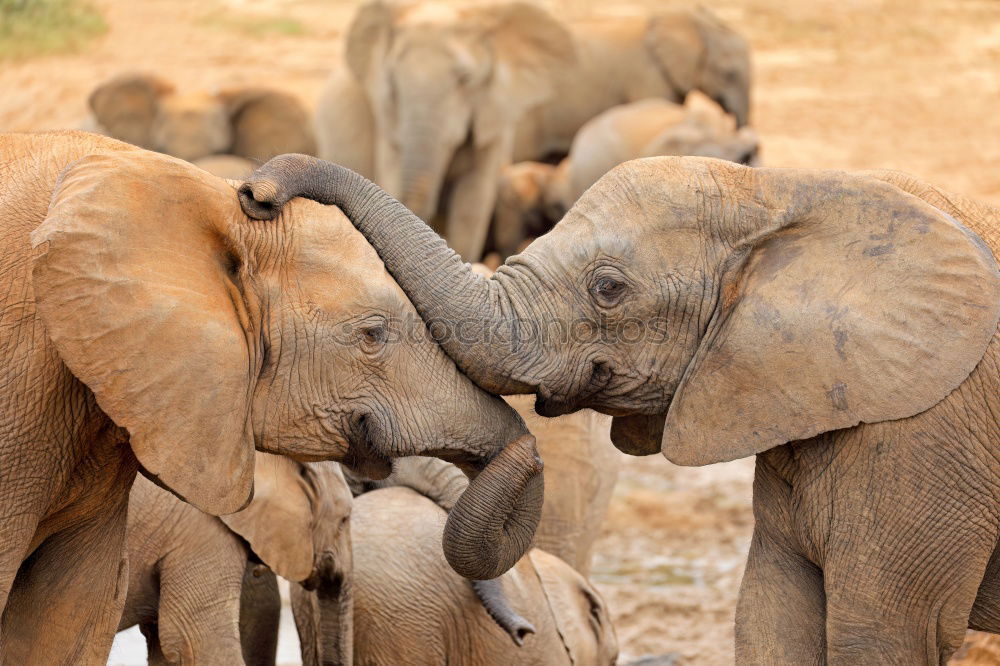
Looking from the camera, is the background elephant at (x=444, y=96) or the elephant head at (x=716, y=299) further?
the background elephant at (x=444, y=96)

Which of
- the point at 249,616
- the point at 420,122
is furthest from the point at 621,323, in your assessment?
the point at 420,122

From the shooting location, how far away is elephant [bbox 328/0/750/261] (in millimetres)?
10055

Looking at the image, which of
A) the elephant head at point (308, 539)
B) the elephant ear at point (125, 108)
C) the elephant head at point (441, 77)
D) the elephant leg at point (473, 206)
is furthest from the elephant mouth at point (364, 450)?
the elephant ear at point (125, 108)

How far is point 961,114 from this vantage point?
15555 mm

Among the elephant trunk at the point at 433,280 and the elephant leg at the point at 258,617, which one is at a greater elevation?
the elephant trunk at the point at 433,280

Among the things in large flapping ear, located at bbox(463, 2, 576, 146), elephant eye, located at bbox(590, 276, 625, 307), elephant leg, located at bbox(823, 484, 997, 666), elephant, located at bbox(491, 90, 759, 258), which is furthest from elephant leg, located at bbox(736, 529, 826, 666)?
large flapping ear, located at bbox(463, 2, 576, 146)

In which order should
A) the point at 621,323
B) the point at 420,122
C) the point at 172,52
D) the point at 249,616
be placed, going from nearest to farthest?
1. the point at 621,323
2. the point at 249,616
3. the point at 420,122
4. the point at 172,52

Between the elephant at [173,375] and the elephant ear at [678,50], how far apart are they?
375 inches

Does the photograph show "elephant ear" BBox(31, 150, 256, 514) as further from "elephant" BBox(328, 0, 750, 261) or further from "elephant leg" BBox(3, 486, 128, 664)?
"elephant" BBox(328, 0, 750, 261)

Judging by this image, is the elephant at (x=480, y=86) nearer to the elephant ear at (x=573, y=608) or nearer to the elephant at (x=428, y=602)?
the elephant ear at (x=573, y=608)

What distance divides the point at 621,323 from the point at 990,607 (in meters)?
1.00

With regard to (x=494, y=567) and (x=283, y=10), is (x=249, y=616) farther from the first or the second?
(x=283, y=10)

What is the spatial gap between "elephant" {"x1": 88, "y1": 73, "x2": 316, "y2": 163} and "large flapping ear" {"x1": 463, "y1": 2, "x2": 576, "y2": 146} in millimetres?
1905

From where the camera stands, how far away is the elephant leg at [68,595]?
11.5 ft
